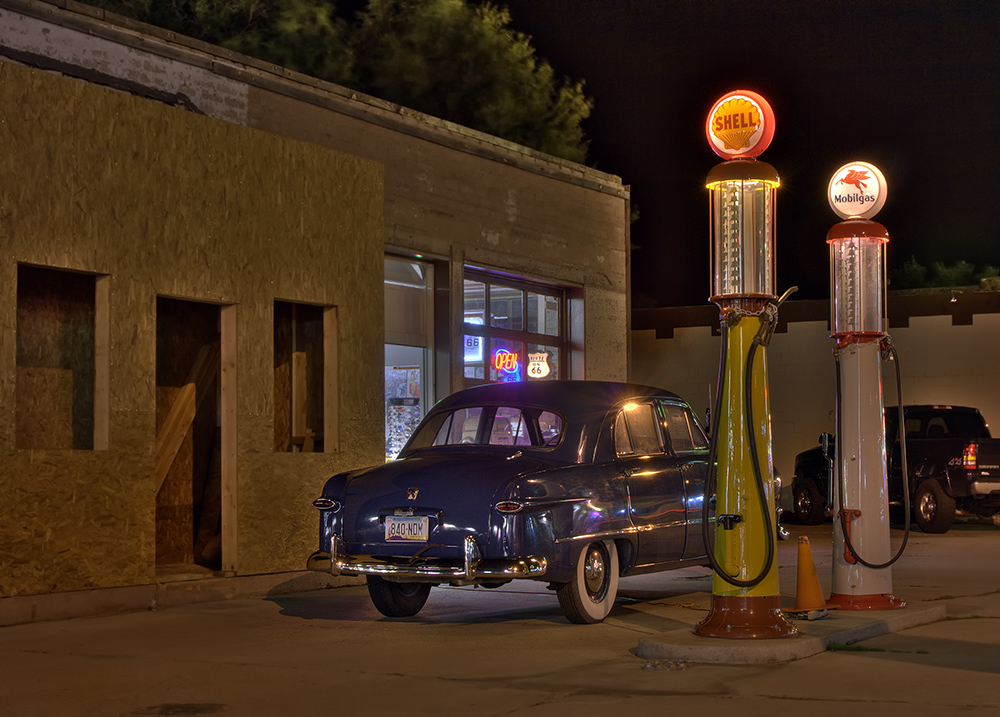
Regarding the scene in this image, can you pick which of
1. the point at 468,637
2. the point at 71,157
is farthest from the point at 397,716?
the point at 71,157

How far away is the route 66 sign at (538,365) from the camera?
20766 mm

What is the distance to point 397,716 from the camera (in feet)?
22.1

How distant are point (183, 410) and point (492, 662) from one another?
6.62 metres

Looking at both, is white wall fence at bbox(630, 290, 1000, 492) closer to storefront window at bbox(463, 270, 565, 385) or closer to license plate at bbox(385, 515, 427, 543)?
storefront window at bbox(463, 270, 565, 385)

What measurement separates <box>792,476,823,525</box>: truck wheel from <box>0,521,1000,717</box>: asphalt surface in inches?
493

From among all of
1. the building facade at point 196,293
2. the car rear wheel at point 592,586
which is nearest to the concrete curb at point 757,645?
the car rear wheel at point 592,586

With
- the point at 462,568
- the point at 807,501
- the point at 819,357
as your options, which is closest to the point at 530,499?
the point at 462,568

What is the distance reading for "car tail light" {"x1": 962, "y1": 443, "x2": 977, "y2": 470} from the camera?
21141 mm

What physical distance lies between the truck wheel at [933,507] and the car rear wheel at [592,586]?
12421mm

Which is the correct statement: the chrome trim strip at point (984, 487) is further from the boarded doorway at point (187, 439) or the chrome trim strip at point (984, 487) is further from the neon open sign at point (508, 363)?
the boarded doorway at point (187, 439)

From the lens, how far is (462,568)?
9.65 meters

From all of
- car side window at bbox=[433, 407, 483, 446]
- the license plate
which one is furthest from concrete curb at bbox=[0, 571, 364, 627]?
the license plate

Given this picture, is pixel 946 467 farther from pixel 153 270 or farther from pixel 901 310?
pixel 153 270

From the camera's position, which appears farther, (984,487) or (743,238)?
(984,487)
